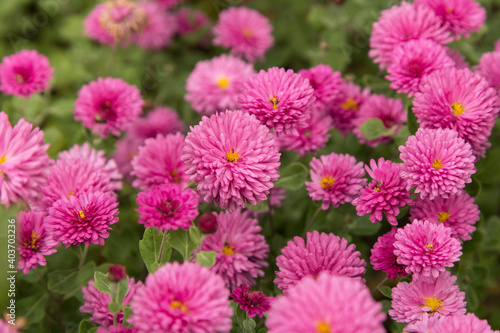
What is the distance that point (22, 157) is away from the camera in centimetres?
133

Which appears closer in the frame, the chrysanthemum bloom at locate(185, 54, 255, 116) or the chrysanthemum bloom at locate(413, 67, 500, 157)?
the chrysanthemum bloom at locate(413, 67, 500, 157)

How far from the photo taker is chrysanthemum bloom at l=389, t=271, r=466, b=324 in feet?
4.81

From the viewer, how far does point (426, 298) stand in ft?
4.87

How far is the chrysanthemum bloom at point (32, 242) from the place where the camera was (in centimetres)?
156

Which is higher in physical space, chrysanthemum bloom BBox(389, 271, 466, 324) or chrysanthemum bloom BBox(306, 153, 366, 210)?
chrysanthemum bloom BBox(306, 153, 366, 210)

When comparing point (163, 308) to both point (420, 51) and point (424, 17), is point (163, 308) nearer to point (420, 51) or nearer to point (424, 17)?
point (420, 51)

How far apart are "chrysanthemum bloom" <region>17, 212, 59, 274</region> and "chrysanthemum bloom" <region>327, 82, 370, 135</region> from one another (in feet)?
4.03

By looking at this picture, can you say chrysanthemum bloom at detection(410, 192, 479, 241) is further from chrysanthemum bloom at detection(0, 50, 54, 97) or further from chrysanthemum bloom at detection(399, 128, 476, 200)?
chrysanthemum bloom at detection(0, 50, 54, 97)

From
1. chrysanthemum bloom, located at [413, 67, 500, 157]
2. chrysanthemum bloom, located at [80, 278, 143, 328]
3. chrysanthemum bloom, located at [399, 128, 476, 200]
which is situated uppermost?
chrysanthemum bloom, located at [413, 67, 500, 157]

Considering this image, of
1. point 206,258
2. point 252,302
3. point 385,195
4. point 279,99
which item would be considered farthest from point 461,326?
point 279,99

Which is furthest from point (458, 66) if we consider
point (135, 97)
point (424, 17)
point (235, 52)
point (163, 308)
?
point (163, 308)

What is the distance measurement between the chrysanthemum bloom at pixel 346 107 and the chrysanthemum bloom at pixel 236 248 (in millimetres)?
615

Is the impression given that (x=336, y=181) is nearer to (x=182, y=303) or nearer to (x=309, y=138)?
(x=309, y=138)

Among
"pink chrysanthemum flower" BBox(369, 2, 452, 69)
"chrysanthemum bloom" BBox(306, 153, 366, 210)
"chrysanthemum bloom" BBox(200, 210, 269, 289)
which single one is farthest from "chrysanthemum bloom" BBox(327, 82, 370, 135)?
"chrysanthemum bloom" BBox(200, 210, 269, 289)
